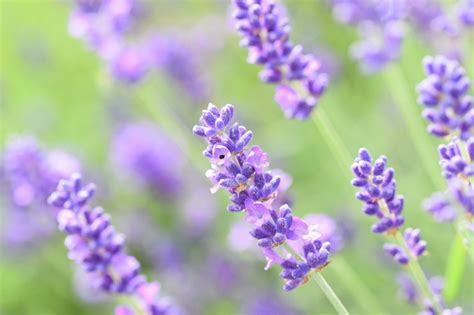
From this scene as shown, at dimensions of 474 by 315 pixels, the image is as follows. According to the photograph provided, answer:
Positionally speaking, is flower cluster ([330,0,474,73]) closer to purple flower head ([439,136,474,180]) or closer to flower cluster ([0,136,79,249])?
purple flower head ([439,136,474,180])

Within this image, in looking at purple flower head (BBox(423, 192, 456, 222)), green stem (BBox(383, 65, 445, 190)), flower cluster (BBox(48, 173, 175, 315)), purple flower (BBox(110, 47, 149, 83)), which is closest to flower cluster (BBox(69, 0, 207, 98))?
purple flower (BBox(110, 47, 149, 83))

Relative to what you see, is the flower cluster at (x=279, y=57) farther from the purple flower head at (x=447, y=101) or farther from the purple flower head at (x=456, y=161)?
the purple flower head at (x=456, y=161)

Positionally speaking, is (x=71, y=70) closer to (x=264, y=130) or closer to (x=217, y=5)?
(x=217, y=5)

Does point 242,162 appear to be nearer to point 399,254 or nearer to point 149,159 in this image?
point 399,254

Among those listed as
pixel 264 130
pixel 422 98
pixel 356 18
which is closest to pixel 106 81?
pixel 356 18

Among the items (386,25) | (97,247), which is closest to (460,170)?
(97,247)

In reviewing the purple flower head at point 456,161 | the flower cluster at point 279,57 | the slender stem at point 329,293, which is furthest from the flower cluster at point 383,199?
the flower cluster at point 279,57
